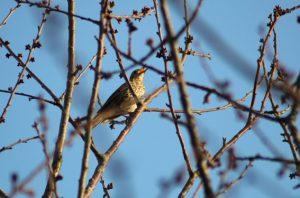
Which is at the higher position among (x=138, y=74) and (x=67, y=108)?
(x=138, y=74)

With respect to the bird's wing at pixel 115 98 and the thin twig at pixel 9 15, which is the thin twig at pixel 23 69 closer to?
the thin twig at pixel 9 15

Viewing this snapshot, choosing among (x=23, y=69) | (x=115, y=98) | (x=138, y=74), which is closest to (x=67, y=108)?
(x=23, y=69)

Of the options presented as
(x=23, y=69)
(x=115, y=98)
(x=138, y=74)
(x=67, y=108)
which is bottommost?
(x=67, y=108)

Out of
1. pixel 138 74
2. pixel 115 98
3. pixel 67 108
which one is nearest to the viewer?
pixel 67 108

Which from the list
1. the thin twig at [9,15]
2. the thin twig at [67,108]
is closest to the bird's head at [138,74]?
the thin twig at [9,15]

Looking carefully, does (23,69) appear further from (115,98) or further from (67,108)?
(115,98)

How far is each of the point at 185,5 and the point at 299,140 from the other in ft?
7.79

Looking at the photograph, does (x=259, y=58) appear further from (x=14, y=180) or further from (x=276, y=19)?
(x=14, y=180)

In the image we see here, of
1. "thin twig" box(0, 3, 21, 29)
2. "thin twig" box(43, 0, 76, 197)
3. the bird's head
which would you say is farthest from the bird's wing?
"thin twig" box(43, 0, 76, 197)

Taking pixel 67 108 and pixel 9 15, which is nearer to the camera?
pixel 67 108

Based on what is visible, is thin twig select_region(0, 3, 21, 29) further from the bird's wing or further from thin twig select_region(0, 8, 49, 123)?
the bird's wing

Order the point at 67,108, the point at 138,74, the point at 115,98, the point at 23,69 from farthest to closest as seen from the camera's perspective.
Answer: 1. the point at 138,74
2. the point at 115,98
3. the point at 23,69
4. the point at 67,108

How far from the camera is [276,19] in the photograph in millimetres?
4848

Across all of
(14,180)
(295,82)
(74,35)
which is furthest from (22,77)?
(295,82)
